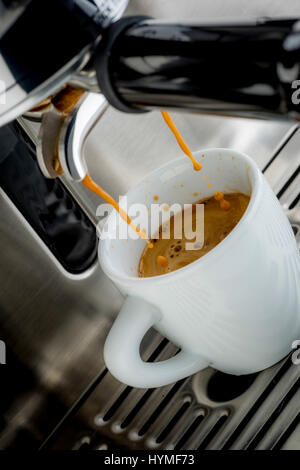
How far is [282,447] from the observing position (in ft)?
1.07

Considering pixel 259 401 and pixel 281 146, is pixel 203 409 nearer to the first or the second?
pixel 259 401

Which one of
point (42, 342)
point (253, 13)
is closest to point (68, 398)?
point (42, 342)

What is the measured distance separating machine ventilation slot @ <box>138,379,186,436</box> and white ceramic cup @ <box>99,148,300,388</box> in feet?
0.20

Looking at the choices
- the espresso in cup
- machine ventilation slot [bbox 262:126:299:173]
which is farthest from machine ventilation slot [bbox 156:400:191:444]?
machine ventilation slot [bbox 262:126:299:173]

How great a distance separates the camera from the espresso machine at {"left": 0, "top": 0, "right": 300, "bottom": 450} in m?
0.19

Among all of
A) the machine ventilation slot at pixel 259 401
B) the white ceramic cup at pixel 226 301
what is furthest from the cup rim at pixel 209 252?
the machine ventilation slot at pixel 259 401

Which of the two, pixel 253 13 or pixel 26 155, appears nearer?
pixel 26 155

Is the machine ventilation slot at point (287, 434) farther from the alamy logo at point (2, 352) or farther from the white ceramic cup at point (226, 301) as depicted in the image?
the alamy logo at point (2, 352)

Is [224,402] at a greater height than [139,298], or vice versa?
[139,298]

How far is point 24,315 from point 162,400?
0.40ft

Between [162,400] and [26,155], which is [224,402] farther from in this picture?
[26,155]

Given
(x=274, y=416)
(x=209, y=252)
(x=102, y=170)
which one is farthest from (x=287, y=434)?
(x=102, y=170)

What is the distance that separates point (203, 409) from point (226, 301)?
12 centimetres

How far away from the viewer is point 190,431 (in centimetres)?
39
